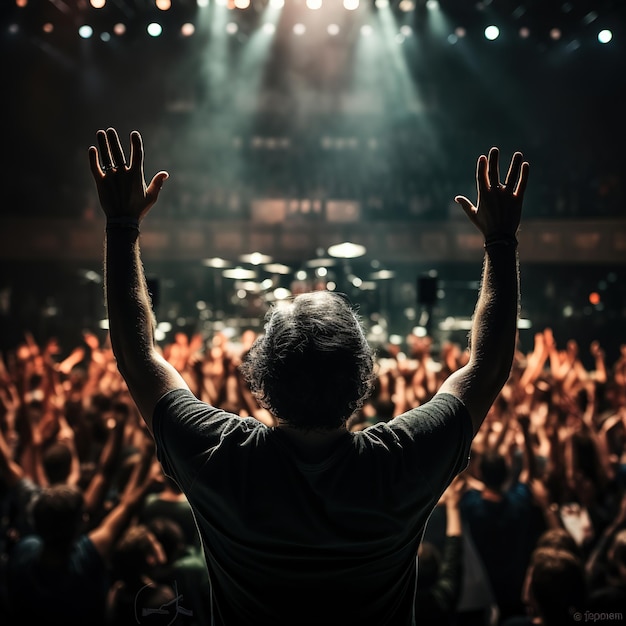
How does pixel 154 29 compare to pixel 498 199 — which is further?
pixel 154 29

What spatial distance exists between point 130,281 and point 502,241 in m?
0.69

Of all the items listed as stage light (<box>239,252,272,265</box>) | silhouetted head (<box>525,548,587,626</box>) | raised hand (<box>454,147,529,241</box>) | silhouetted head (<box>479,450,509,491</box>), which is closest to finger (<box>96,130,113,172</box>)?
raised hand (<box>454,147,529,241</box>)

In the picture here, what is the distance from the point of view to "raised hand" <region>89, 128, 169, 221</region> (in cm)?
129

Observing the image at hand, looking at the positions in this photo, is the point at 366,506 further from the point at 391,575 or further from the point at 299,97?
the point at 299,97

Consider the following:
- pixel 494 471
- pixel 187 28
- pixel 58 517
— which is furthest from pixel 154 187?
pixel 187 28

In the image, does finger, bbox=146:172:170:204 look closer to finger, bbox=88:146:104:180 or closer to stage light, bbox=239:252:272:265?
finger, bbox=88:146:104:180

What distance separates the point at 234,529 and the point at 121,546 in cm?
125

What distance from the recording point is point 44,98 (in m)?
12.2

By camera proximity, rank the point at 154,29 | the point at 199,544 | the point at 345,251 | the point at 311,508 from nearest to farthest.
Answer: the point at 311,508 < the point at 199,544 < the point at 154,29 < the point at 345,251

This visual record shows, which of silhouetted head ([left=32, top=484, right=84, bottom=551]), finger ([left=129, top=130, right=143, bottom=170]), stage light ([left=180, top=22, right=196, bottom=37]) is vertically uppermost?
stage light ([left=180, top=22, right=196, bottom=37])

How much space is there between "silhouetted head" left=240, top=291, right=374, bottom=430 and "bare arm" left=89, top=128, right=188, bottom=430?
18 centimetres

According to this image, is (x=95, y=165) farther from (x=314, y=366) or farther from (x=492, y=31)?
(x=492, y=31)

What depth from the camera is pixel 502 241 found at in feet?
4.28

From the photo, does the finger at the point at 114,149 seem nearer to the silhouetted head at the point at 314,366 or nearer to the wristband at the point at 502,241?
the silhouetted head at the point at 314,366
